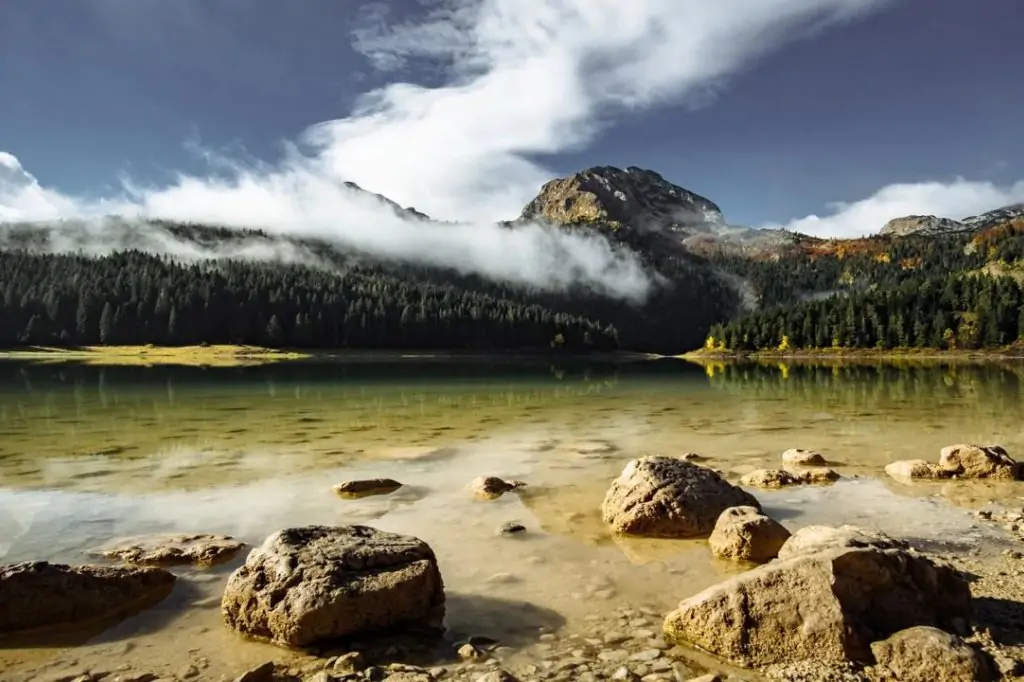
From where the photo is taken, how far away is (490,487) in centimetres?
1911

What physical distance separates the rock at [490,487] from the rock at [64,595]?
361 inches

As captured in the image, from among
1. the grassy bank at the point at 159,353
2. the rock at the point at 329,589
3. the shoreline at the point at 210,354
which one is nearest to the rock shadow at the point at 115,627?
the rock at the point at 329,589

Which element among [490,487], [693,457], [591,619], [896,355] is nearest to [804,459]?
[693,457]

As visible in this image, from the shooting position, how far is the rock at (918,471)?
66.0ft

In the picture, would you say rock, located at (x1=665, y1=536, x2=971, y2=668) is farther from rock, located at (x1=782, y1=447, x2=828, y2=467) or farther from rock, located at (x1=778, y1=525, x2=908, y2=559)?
rock, located at (x1=782, y1=447, x2=828, y2=467)

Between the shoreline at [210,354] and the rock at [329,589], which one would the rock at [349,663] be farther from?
the shoreline at [210,354]

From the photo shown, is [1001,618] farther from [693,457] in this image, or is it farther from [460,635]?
[693,457]

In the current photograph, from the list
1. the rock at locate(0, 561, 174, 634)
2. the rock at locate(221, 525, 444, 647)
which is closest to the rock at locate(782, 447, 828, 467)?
the rock at locate(221, 525, 444, 647)

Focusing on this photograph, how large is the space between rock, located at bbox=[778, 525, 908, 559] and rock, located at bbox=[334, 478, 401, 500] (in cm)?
1200

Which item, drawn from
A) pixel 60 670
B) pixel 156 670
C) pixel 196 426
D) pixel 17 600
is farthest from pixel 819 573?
pixel 196 426

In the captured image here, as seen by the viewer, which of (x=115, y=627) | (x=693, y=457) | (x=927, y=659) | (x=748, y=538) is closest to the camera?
(x=927, y=659)

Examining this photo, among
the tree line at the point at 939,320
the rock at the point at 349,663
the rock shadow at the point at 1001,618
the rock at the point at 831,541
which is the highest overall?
the tree line at the point at 939,320

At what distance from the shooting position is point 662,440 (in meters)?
29.4

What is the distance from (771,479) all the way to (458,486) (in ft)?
31.8
